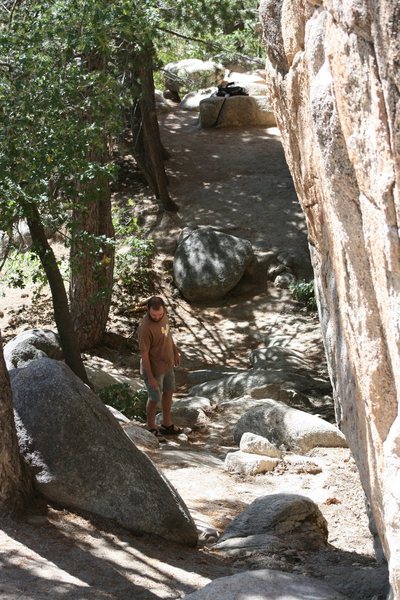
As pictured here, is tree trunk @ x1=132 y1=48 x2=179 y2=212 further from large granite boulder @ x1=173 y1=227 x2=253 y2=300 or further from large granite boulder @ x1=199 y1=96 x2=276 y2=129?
large granite boulder @ x1=199 y1=96 x2=276 y2=129

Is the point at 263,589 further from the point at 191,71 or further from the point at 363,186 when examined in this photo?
the point at 191,71

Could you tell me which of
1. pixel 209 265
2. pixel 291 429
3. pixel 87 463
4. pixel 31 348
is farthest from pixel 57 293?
pixel 209 265

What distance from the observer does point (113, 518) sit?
6.30m

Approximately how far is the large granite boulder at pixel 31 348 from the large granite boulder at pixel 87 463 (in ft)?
19.7

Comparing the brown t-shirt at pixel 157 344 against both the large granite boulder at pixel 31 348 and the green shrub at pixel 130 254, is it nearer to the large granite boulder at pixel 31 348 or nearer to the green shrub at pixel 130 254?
the green shrub at pixel 130 254

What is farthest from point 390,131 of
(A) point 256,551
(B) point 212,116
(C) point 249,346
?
(B) point 212,116

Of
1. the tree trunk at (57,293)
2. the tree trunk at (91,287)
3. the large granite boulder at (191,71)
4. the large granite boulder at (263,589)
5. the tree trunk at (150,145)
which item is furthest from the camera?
the large granite boulder at (191,71)

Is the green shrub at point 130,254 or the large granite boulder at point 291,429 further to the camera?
the green shrub at point 130,254

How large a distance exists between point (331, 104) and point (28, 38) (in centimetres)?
650

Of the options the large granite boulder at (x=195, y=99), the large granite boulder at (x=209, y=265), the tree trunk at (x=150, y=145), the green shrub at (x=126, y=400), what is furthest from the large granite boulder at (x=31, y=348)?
the large granite boulder at (x=195, y=99)

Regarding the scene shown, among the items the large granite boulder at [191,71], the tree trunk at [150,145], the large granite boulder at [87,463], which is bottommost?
the large granite boulder at [87,463]

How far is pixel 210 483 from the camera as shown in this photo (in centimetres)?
828

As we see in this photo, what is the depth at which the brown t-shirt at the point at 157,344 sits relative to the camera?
956 cm

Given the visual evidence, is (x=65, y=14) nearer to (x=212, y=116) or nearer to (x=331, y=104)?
(x=331, y=104)
